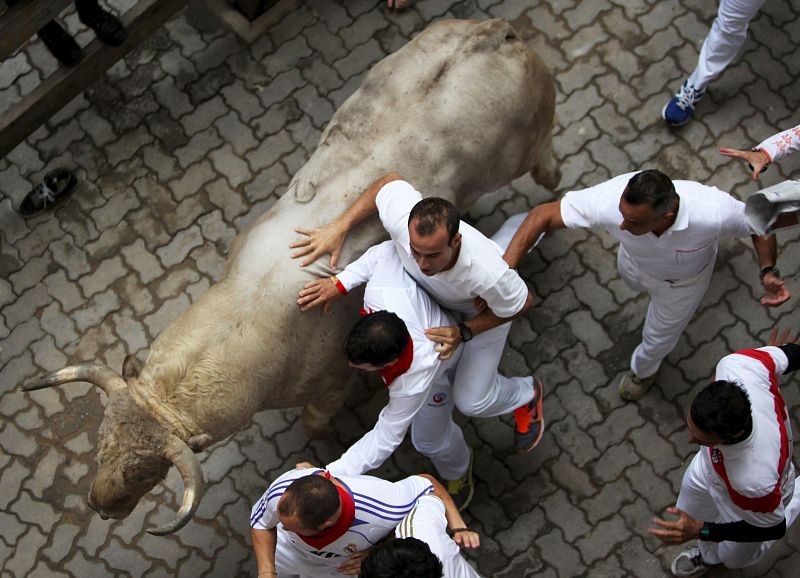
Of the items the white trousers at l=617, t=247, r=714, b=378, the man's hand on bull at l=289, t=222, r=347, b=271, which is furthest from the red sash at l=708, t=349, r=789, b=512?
the man's hand on bull at l=289, t=222, r=347, b=271

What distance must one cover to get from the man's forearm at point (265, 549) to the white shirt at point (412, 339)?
49cm

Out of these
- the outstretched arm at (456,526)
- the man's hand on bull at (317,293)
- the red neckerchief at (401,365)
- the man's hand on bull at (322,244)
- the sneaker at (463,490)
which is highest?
the man's hand on bull at (322,244)

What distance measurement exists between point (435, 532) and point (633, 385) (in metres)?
2.52

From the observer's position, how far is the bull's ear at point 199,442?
4.87 m

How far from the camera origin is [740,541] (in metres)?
4.86

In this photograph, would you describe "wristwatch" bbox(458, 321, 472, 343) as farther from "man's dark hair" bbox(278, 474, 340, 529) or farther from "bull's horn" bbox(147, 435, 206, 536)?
"bull's horn" bbox(147, 435, 206, 536)

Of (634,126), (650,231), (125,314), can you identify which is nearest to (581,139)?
(634,126)

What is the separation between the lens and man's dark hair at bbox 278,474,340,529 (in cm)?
411

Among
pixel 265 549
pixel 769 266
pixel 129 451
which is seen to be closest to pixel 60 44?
pixel 129 451

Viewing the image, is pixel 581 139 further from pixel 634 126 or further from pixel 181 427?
pixel 181 427

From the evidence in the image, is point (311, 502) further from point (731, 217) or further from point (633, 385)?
point (633, 385)

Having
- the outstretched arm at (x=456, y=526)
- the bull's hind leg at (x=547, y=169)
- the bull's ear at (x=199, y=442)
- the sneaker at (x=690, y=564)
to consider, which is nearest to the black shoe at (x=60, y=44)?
the bull's ear at (x=199, y=442)

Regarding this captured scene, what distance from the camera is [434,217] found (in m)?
4.50

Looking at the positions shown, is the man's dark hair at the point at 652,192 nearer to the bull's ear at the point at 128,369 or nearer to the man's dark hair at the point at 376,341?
the man's dark hair at the point at 376,341
